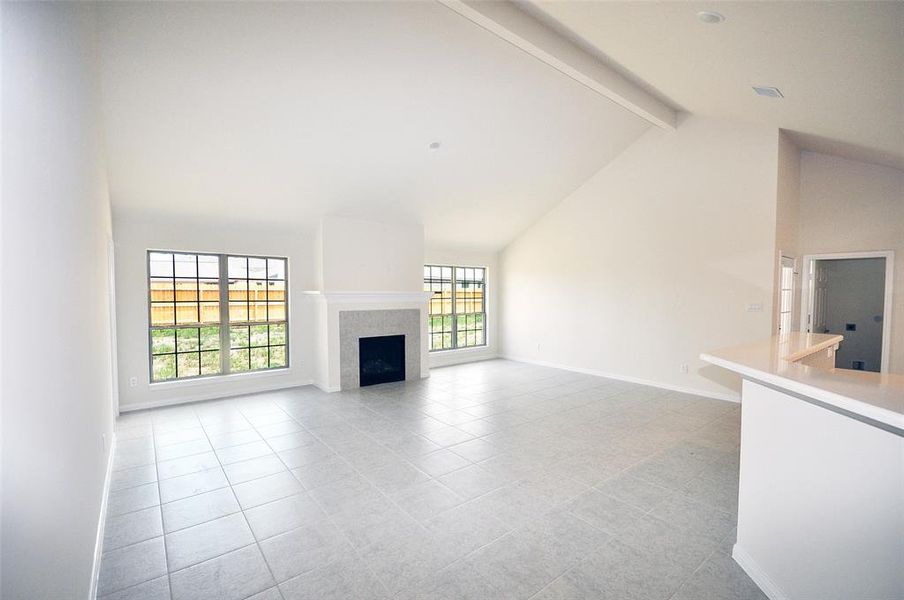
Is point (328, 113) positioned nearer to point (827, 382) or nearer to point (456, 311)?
point (827, 382)

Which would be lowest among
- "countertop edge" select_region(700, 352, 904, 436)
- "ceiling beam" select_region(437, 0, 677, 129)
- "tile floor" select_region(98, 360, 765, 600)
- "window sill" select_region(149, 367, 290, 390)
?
"tile floor" select_region(98, 360, 765, 600)

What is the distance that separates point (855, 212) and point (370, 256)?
6625 mm

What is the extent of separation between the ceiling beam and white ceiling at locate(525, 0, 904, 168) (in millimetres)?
133

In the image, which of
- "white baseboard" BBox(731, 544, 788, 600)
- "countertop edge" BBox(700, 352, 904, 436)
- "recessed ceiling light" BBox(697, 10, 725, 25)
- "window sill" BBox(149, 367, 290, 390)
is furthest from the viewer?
"window sill" BBox(149, 367, 290, 390)

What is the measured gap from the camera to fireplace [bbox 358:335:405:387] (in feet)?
21.8

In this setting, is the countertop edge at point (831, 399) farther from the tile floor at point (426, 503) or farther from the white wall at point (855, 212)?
the white wall at point (855, 212)

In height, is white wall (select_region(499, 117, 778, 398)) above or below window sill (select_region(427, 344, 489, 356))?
above

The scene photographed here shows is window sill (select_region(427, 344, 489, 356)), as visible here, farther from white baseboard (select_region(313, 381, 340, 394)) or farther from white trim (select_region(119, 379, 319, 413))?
white trim (select_region(119, 379, 319, 413))

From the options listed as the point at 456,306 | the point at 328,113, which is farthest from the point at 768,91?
the point at 456,306

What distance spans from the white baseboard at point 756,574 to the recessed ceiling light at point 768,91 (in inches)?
153

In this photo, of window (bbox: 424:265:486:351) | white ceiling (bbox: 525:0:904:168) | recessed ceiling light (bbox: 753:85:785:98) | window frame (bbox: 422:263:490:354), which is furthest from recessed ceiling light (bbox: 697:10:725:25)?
window (bbox: 424:265:486:351)

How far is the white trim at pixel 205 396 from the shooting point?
17.5 ft

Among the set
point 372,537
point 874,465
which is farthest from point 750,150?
point 372,537

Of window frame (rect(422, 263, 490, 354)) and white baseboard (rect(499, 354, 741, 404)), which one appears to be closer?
white baseboard (rect(499, 354, 741, 404))
